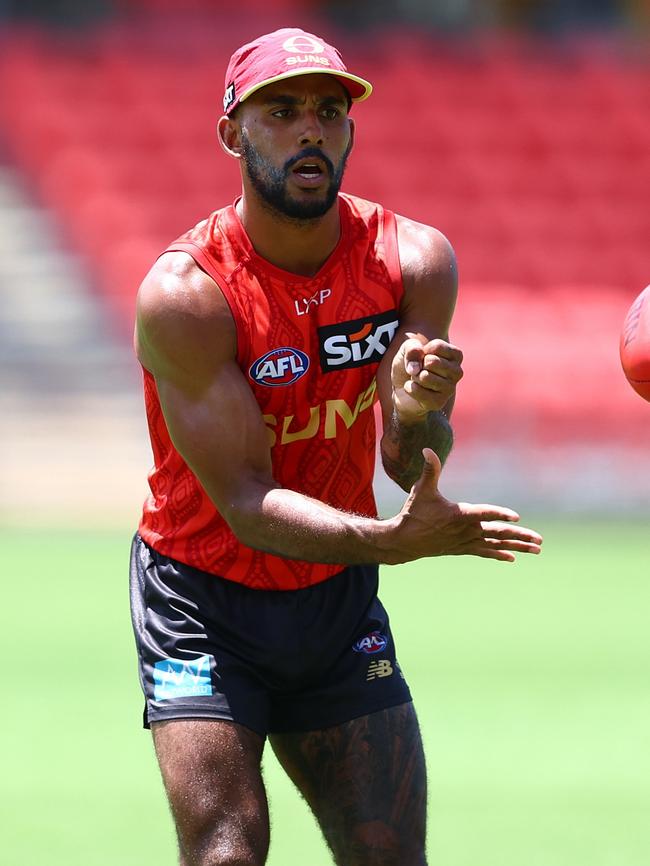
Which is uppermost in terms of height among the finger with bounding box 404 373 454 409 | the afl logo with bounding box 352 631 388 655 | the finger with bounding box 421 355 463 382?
the finger with bounding box 421 355 463 382

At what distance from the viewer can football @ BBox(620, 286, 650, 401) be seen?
484cm

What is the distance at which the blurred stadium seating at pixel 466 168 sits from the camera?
52.2 ft

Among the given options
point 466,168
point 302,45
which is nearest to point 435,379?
point 302,45

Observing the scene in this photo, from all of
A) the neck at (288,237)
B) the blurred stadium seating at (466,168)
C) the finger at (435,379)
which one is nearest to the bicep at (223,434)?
the neck at (288,237)

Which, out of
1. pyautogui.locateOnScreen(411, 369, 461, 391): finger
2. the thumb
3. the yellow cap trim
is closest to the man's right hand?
the thumb

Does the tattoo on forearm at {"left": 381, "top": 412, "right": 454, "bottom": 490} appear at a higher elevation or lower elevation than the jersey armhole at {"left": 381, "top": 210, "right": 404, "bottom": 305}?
lower

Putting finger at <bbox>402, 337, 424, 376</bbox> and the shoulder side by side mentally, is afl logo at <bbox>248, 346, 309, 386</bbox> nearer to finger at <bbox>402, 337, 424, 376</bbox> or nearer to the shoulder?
the shoulder

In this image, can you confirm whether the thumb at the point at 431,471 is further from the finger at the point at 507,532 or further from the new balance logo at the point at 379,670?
→ the new balance logo at the point at 379,670

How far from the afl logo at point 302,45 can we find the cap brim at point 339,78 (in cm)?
6

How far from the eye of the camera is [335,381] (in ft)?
15.7

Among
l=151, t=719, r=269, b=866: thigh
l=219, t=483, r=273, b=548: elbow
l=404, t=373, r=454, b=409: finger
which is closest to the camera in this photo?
l=404, t=373, r=454, b=409: finger

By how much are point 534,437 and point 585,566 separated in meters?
Result: 2.57

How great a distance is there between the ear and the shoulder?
0.47 metres

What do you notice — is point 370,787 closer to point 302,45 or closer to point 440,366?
point 440,366
